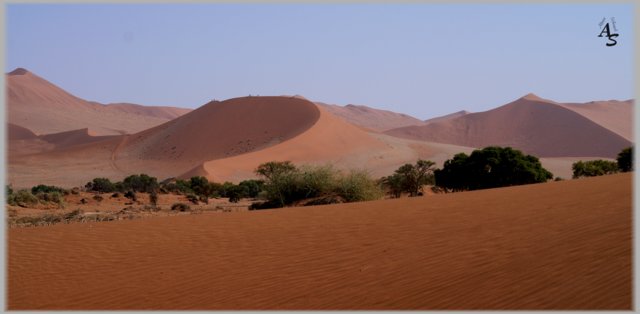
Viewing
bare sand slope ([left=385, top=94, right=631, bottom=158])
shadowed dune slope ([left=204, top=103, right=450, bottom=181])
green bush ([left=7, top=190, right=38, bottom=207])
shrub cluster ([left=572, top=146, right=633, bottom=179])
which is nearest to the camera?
green bush ([left=7, top=190, right=38, bottom=207])

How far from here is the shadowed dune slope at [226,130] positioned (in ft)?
282

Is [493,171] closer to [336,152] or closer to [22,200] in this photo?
[22,200]

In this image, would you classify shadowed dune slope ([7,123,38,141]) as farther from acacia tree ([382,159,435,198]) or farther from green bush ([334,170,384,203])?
green bush ([334,170,384,203])

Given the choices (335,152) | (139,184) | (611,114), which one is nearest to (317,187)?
(139,184)

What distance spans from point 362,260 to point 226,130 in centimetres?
8276

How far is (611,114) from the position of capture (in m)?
137

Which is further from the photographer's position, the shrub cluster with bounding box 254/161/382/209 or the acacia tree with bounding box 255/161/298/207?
the acacia tree with bounding box 255/161/298/207

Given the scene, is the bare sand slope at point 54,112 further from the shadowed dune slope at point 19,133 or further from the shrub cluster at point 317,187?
the shrub cluster at point 317,187

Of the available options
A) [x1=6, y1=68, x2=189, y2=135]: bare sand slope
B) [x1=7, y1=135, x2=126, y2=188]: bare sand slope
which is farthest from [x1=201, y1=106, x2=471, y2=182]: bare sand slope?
[x1=6, y1=68, x2=189, y2=135]: bare sand slope

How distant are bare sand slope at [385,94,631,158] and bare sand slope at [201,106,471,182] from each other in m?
30.4

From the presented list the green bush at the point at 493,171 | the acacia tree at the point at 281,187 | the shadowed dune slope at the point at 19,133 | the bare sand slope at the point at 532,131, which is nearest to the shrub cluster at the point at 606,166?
the green bush at the point at 493,171

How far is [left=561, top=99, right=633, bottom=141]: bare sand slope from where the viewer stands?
12315 centimetres

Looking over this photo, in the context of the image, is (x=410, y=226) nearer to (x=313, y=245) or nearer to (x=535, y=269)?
(x=313, y=245)

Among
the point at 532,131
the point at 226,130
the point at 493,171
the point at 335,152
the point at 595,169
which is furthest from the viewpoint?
the point at 532,131
